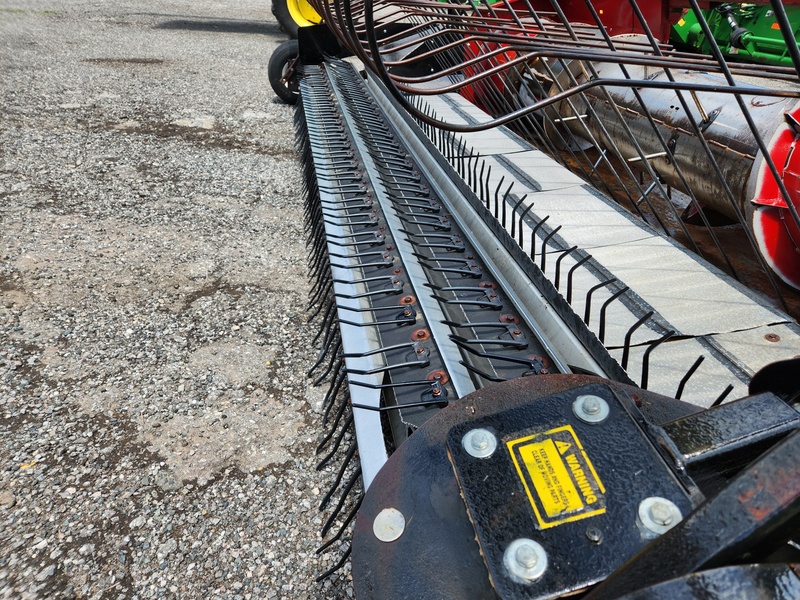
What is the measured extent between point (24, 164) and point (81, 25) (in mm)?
6688

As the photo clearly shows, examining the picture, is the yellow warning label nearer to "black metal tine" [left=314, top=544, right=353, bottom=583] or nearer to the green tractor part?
"black metal tine" [left=314, top=544, right=353, bottom=583]

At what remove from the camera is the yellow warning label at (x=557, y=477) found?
52 cm

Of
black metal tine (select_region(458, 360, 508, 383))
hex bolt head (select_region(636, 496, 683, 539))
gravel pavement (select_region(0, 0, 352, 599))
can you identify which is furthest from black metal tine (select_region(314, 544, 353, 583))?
hex bolt head (select_region(636, 496, 683, 539))

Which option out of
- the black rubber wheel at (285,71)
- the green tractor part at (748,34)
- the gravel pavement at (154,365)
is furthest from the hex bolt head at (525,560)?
the green tractor part at (748,34)

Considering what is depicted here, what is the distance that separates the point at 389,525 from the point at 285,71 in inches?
194

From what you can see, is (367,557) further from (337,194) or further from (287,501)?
(337,194)

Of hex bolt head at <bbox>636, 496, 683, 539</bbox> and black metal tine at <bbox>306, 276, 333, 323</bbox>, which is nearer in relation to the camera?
hex bolt head at <bbox>636, 496, 683, 539</bbox>

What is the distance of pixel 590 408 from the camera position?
0.59 meters

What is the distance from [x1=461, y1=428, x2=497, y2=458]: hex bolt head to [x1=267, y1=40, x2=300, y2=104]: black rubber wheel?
15.2 ft

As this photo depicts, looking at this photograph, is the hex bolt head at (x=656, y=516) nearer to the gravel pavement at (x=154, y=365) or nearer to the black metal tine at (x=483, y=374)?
the black metal tine at (x=483, y=374)

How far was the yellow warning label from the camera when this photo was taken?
1.71 feet

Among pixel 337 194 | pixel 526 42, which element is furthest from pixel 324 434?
pixel 526 42

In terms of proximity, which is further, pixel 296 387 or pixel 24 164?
pixel 24 164

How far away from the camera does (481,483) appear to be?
553mm
